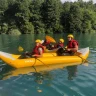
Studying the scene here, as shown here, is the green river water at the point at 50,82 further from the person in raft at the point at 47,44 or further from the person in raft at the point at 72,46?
the person in raft at the point at 47,44

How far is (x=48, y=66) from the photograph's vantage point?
39.6ft

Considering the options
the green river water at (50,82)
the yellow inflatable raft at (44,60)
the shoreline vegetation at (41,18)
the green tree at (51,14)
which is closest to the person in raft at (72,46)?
the yellow inflatable raft at (44,60)

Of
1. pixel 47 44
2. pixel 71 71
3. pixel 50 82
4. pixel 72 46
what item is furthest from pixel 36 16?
pixel 50 82

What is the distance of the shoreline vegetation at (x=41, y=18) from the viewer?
47.2 metres

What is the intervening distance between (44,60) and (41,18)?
3821 centimetres

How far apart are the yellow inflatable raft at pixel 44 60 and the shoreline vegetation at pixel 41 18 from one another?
109 feet

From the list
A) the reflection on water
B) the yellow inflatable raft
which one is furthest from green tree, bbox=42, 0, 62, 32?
the reflection on water

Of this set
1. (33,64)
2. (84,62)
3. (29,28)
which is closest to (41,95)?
(33,64)

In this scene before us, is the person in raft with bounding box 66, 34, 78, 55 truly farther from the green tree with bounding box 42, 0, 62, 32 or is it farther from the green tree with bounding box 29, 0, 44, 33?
the green tree with bounding box 42, 0, 62, 32

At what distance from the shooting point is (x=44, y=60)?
1201 cm

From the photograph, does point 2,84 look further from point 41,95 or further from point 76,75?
point 76,75

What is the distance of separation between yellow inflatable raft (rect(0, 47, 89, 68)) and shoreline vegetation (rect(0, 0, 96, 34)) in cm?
3318

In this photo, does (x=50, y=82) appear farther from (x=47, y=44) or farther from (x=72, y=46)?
(x=47, y=44)

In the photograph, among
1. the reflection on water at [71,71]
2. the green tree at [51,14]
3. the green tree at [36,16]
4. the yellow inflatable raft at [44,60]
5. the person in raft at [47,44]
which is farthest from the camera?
the green tree at [51,14]
